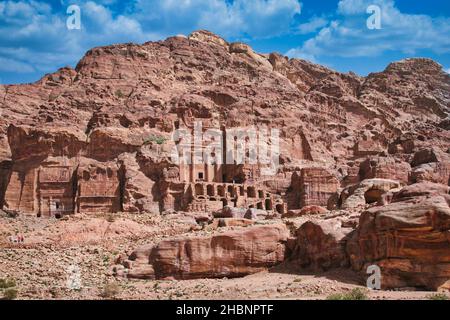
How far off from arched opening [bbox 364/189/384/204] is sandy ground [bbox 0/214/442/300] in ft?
45.6

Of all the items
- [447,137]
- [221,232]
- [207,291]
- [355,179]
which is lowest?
[207,291]

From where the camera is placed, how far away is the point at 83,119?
8731cm

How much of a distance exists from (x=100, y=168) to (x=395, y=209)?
45855 millimetres

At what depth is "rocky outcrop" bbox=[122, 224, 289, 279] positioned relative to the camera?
38844 mm

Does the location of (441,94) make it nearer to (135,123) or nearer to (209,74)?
(209,74)

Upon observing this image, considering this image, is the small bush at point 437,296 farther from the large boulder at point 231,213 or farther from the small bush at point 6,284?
the large boulder at point 231,213

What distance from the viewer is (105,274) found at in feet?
130

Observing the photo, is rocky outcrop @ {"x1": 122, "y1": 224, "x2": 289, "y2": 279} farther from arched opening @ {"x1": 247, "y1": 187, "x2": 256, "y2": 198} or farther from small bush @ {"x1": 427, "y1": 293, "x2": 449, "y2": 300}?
arched opening @ {"x1": 247, "y1": 187, "x2": 256, "y2": 198}

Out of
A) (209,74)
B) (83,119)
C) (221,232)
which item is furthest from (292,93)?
(221,232)

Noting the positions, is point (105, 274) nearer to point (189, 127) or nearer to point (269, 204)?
point (269, 204)

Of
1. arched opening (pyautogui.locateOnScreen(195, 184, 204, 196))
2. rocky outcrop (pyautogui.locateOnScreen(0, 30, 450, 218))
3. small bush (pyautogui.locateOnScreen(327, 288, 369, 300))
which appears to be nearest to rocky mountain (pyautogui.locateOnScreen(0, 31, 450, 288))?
rocky outcrop (pyautogui.locateOnScreen(0, 30, 450, 218))

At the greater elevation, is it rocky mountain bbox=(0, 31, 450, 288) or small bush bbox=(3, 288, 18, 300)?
rocky mountain bbox=(0, 31, 450, 288)

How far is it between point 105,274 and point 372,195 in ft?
75.1

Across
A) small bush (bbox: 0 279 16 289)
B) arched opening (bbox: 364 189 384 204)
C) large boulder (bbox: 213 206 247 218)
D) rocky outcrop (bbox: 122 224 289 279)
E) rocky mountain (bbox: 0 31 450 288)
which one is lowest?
small bush (bbox: 0 279 16 289)
